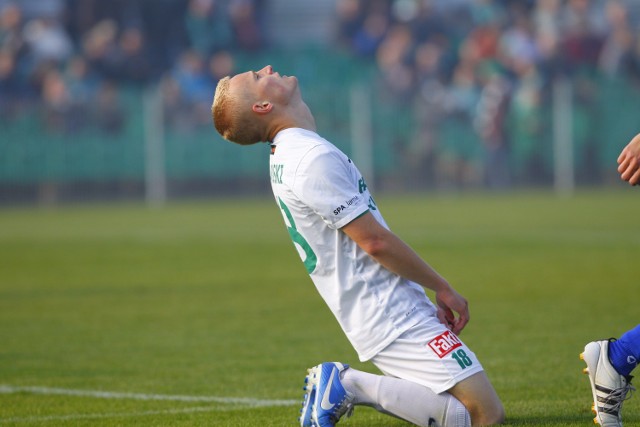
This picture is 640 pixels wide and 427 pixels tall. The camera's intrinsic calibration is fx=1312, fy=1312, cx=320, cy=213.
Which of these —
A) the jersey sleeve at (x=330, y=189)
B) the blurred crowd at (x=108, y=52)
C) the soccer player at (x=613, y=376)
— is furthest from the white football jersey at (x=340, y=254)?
the blurred crowd at (x=108, y=52)

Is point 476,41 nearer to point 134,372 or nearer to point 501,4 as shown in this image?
point 501,4

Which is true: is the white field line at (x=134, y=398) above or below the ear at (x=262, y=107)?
below

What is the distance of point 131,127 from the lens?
28375 millimetres

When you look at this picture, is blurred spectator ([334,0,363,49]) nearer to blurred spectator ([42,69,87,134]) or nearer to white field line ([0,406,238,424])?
blurred spectator ([42,69,87,134])

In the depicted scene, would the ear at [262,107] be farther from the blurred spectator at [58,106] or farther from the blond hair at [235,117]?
the blurred spectator at [58,106]

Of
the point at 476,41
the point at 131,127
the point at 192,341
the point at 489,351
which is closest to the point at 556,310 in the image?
the point at 489,351

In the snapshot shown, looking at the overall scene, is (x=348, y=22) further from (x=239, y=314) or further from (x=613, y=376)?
(x=613, y=376)

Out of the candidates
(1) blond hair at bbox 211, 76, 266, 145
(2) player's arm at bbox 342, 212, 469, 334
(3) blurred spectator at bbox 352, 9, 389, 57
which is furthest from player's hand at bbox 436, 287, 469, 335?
(3) blurred spectator at bbox 352, 9, 389, 57

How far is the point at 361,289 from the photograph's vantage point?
5.47 metres

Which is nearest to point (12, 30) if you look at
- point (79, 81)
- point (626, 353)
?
point (79, 81)

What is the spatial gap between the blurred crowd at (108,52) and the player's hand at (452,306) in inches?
886

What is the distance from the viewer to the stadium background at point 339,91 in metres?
27.7

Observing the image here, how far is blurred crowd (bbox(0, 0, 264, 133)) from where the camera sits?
89.4ft

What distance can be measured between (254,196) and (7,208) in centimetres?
547
